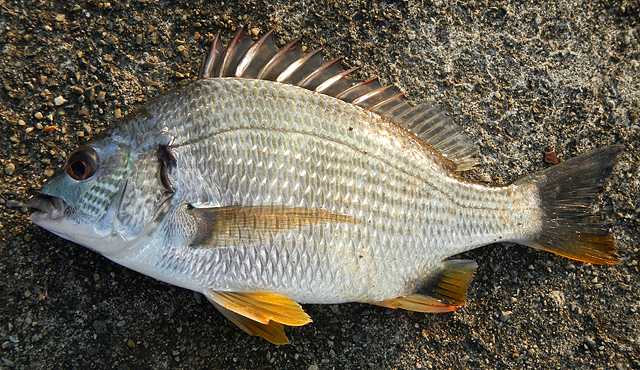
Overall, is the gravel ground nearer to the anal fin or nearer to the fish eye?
the anal fin

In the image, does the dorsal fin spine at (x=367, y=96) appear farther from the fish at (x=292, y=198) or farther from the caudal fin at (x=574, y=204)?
the caudal fin at (x=574, y=204)

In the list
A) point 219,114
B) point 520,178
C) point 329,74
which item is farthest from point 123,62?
point 520,178

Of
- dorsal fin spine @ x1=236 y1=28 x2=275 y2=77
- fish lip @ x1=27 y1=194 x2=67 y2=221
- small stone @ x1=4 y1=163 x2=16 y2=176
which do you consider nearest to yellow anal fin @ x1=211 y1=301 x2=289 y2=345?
fish lip @ x1=27 y1=194 x2=67 y2=221

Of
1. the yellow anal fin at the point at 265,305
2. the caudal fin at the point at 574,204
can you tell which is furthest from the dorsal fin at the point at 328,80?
the yellow anal fin at the point at 265,305

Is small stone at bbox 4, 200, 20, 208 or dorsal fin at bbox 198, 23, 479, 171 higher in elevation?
dorsal fin at bbox 198, 23, 479, 171

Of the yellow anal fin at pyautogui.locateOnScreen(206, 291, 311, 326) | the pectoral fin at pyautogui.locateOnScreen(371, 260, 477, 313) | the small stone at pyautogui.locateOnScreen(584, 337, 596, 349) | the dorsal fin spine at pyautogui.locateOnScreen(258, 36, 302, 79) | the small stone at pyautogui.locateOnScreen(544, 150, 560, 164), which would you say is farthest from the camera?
the small stone at pyautogui.locateOnScreen(544, 150, 560, 164)

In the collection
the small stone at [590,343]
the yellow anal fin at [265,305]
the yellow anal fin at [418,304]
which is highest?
the small stone at [590,343]

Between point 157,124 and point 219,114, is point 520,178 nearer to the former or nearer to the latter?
point 219,114
